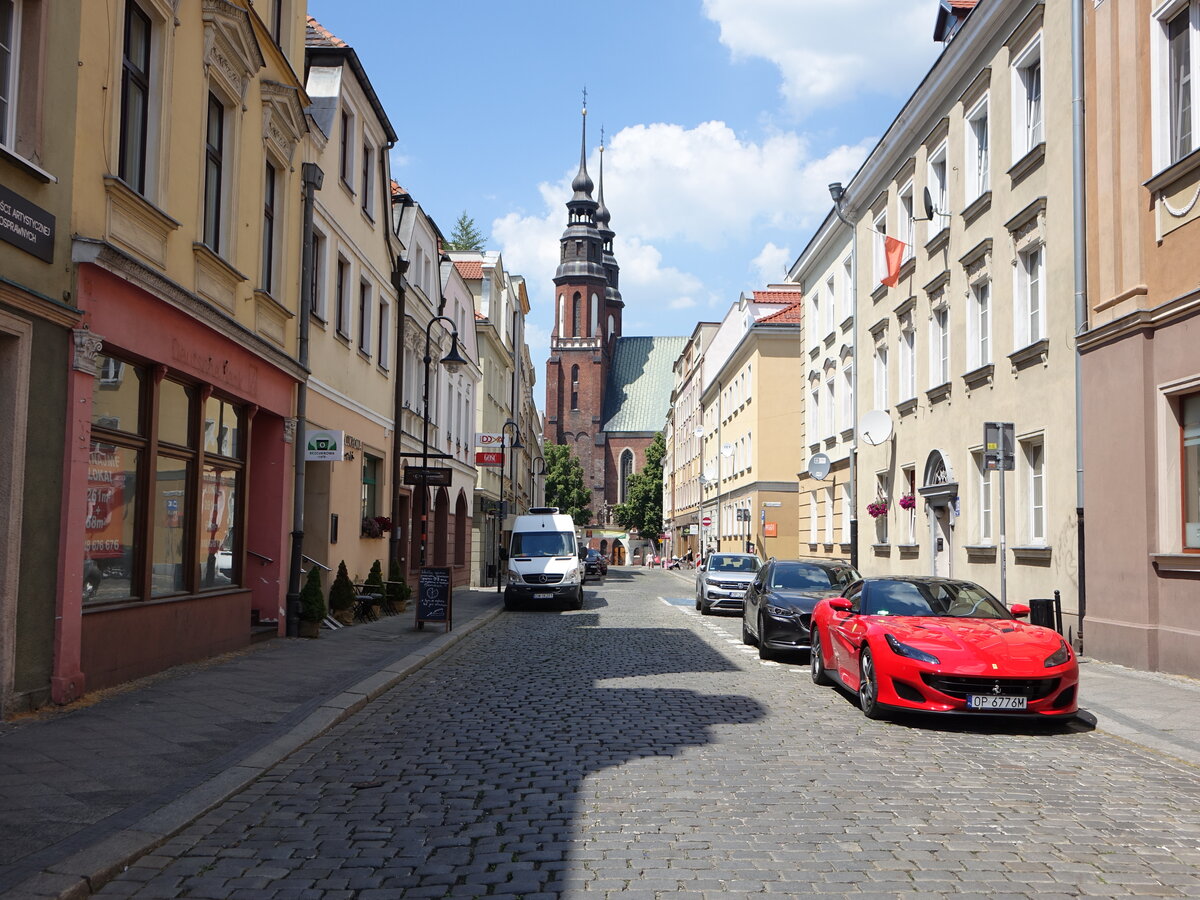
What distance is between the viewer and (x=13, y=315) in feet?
28.5

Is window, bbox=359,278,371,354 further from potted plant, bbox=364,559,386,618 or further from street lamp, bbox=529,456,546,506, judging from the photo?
street lamp, bbox=529,456,546,506

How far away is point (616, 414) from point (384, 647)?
101m

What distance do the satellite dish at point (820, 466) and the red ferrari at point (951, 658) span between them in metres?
19.6

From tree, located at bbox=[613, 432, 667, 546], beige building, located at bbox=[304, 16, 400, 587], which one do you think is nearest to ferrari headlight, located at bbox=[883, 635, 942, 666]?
beige building, located at bbox=[304, 16, 400, 587]

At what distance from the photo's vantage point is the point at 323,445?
17.5m

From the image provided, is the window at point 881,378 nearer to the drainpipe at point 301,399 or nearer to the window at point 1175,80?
the window at point 1175,80

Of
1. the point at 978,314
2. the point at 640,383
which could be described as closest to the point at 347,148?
the point at 978,314

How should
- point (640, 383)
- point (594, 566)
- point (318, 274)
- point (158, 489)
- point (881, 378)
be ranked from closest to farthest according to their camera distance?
point (158, 489) < point (318, 274) < point (881, 378) < point (594, 566) < point (640, 383)

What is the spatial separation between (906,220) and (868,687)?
1703 cm

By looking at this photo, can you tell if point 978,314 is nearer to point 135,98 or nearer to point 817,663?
point 817,663

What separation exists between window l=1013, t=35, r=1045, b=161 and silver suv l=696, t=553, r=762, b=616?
35.8 ft

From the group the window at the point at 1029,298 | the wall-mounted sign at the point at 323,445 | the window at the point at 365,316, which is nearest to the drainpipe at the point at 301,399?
the wall-mounted sign at the point at 323,445

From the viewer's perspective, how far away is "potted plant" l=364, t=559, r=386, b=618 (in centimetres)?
2078

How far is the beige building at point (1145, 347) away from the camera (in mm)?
12922
